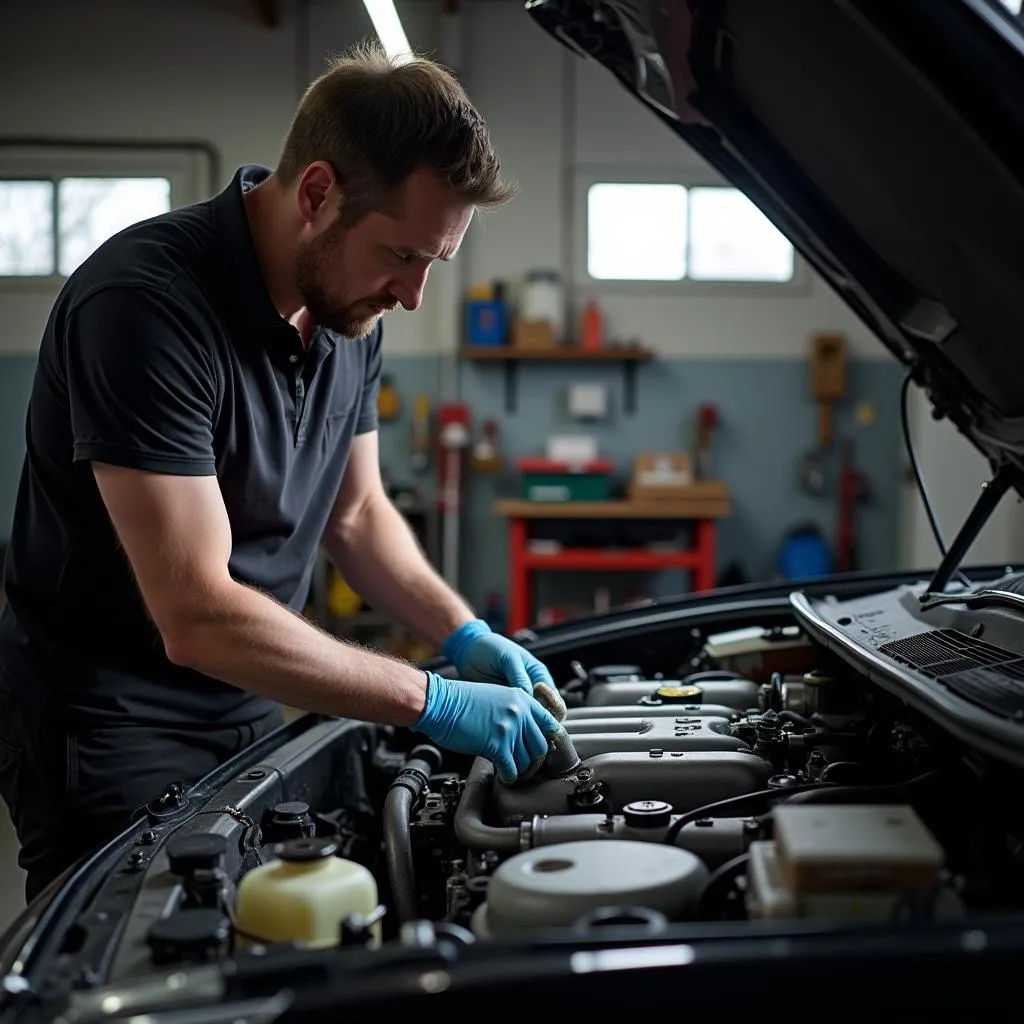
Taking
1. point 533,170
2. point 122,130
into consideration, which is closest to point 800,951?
point 533,170

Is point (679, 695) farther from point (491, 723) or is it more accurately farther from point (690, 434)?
point (690, 434)

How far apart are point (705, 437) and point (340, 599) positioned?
215 cm

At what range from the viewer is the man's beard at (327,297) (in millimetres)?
1578

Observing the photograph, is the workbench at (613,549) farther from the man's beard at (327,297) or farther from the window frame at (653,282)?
the man's beard at (327,297)

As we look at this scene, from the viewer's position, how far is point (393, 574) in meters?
2.09

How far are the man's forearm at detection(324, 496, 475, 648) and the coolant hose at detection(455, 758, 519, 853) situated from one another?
2.02 feet

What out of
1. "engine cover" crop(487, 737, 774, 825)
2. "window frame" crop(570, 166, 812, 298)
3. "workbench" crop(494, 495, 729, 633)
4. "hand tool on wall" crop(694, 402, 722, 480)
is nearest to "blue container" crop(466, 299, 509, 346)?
"window frame" crop(570, 166, 812, 298)

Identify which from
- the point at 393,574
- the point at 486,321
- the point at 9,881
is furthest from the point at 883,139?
the point at 486,321

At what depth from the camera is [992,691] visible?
1.15 metres

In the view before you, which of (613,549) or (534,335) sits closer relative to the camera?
(613,549)

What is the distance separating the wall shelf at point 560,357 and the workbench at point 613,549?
762mm

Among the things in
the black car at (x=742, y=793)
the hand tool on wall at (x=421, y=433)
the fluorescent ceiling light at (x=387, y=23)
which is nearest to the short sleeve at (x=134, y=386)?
the black car at (x=742, y=793)

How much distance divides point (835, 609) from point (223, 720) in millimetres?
997

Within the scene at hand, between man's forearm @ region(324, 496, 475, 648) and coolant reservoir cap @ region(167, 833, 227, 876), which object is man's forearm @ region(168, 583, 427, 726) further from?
man's forearm @ region(324, 496, 475, 648)
